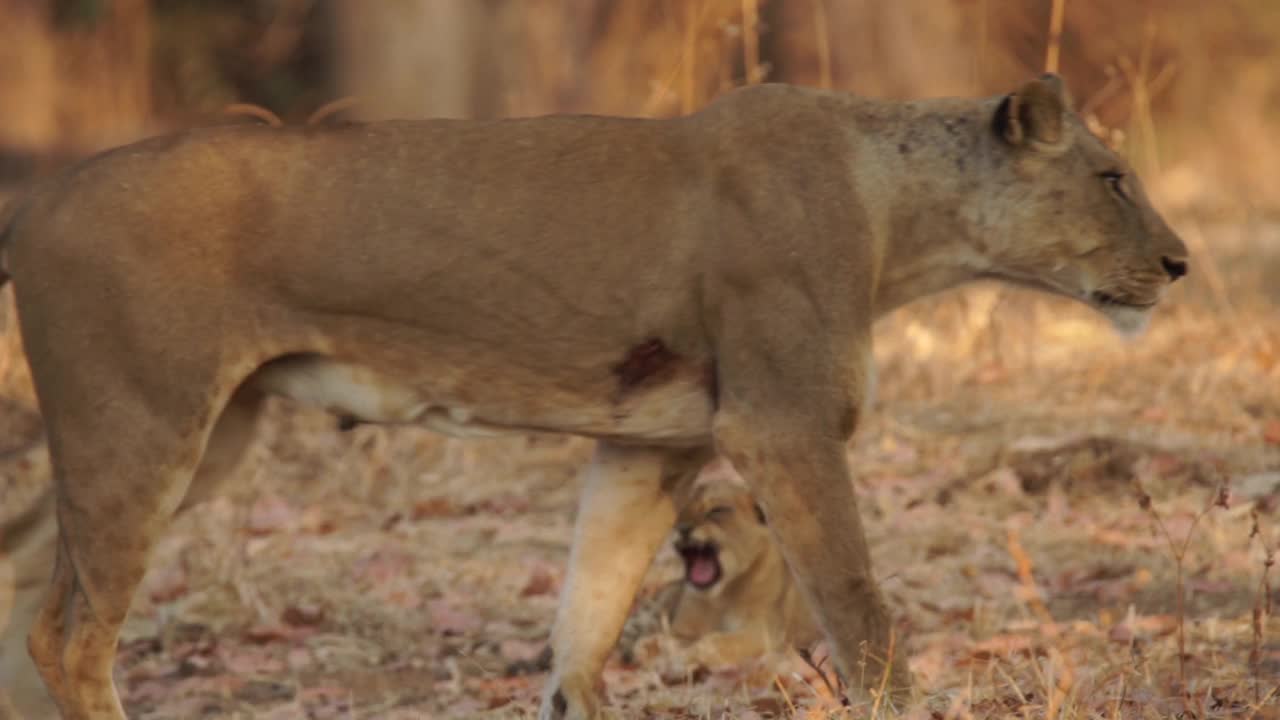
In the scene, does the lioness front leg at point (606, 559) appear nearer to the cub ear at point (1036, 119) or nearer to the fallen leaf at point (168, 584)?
the cub ear at point (1036, 119)

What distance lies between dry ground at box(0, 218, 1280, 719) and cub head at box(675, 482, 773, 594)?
1.40 feet

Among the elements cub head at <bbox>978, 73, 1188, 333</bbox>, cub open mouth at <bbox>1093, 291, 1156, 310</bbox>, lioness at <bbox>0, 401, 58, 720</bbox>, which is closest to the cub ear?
cub head at <bbox>978, 73, 1188, 333</bbox>

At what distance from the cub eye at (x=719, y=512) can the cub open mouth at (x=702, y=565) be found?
12cm

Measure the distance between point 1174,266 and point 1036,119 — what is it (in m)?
0.48

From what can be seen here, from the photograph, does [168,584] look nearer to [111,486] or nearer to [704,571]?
[704,571]

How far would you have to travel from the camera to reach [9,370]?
28.6 feet

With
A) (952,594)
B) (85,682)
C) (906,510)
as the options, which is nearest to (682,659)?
(952,594)

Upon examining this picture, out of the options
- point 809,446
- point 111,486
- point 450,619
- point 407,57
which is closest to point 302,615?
point 450,619

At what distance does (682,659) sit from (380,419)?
5.39 feet

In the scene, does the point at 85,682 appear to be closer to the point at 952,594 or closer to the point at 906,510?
the point at 952,594

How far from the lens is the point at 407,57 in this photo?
50.3 feet

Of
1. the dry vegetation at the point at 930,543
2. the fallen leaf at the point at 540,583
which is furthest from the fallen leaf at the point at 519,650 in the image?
the fallen leaf at the point at 540,583

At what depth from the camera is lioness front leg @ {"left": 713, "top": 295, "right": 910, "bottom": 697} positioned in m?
4.89

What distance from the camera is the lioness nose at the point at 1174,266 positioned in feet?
17.3
